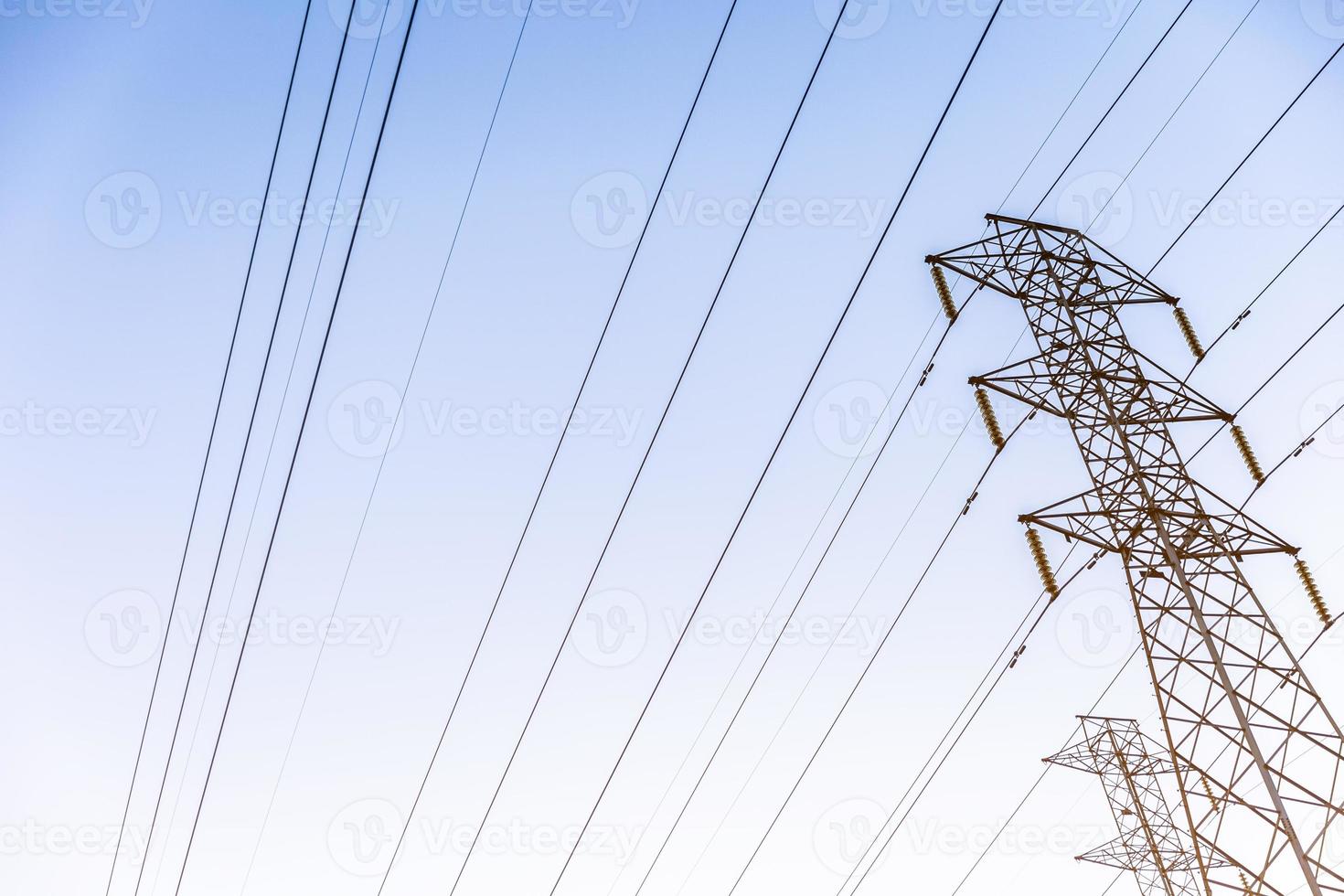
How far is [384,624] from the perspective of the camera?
15.7 metres

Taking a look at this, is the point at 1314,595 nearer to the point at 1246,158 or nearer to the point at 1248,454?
the point at 1248,454

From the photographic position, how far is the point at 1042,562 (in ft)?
30.3

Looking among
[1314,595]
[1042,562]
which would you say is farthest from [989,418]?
[1314,595]

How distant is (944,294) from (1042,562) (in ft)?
11.1

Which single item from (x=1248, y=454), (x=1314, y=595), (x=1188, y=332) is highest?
(x=1188, y=332)

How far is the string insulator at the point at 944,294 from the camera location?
10523mm

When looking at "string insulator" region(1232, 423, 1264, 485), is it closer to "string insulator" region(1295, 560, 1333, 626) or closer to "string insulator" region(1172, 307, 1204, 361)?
"string insulator" region(1172, 307, 1204, 361)

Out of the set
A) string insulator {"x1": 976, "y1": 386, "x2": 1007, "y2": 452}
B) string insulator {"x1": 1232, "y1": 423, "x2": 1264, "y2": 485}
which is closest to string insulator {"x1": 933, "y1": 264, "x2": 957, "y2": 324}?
string insulator {"x1": 976, "y1": 386, "x2": 1007, "y2": 452}

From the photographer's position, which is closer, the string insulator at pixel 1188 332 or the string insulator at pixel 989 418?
the string insulator at pixel 989 418

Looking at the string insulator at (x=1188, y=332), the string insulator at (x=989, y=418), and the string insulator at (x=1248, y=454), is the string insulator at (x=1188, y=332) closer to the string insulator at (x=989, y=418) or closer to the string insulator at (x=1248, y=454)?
the string insulator at (x=1248, y=454)

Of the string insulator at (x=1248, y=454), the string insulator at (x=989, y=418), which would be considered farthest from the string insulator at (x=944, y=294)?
the string insulator at (x=1248, y=454)

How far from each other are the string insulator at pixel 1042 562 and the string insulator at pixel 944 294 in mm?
2713

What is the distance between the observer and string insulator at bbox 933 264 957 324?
414 inches

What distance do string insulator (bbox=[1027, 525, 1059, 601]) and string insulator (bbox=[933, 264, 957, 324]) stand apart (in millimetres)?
2713
